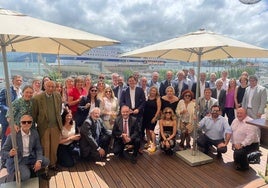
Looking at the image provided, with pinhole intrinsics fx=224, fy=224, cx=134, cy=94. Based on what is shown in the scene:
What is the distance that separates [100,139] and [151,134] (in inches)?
42.7

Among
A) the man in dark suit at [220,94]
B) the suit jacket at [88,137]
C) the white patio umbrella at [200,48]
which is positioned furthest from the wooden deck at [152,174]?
the man in dark suit at [220,94]

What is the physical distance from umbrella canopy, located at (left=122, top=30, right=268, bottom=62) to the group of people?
1.78 feet

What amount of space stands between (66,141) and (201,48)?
2729mm

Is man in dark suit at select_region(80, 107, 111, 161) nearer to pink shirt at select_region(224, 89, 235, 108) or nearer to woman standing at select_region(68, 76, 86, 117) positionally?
woman standing at select_region(68, 76, 86, 117)

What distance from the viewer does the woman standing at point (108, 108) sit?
4.27 metres

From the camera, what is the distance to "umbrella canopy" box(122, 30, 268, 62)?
9.53ft

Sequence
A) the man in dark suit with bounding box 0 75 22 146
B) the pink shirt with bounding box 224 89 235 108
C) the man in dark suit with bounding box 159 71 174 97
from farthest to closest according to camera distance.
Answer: the man in dark suit with bounding box 159 71 174 97 < the pink shirt with bounding box 224 89 235 108 < the man in dark suit with bounding box 0 75 22 146

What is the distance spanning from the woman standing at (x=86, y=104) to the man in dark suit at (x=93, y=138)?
260mm

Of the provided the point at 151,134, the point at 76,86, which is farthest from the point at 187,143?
the point at 76,86

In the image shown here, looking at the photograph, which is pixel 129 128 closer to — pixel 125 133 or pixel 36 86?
pixel 125 133

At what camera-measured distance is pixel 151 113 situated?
450cm

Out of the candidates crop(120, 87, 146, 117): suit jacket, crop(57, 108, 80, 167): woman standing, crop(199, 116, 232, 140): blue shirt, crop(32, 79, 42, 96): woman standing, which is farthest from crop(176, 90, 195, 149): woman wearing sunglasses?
crop(32, 79, 42, 96): woman standing

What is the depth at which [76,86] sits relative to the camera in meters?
4.35

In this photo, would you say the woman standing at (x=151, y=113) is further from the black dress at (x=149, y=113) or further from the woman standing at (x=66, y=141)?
the woman standing at (x=66, y=141)
